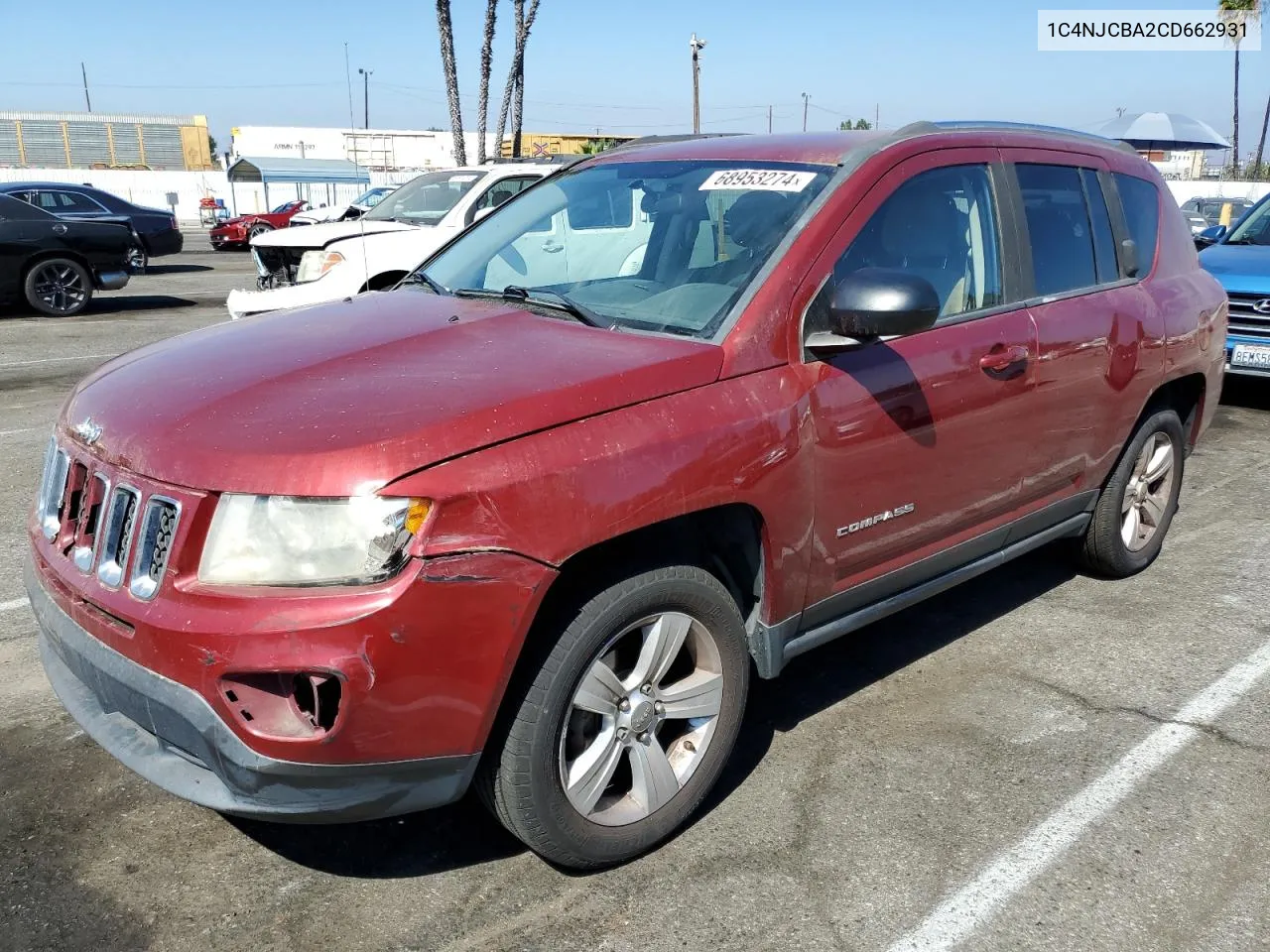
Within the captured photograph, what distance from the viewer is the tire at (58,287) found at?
44.0 feet

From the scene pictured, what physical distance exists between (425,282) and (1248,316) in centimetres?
664

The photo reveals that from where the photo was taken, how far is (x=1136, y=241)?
4406 millimetres

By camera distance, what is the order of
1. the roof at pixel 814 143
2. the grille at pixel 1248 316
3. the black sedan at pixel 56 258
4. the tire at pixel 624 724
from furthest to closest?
the black sedan at pixel 56 258 → the grille at pixel 1248 316 → the roof at pixel 814 143 → the tire at pixel 624 724

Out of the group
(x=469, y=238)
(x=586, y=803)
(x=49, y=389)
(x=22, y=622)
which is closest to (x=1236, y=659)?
(x=586, y=803)

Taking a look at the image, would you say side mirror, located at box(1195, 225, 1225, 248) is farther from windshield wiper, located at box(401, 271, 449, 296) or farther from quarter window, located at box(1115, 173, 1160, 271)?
windshield wiper, located at box(401, 271, 449, 296)

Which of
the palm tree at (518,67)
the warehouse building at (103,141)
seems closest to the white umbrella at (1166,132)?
the palm tree at (518,67)

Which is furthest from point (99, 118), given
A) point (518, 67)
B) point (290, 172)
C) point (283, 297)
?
point (283, 297)

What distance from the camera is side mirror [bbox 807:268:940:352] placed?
2.84m

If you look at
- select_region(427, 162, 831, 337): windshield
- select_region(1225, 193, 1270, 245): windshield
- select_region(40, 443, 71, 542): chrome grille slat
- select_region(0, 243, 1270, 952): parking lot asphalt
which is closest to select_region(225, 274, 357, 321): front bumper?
select_region(0, 243, 1270, 952): parking lot asphalt

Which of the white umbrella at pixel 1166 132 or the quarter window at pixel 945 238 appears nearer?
the quarter window at pixel 945 238

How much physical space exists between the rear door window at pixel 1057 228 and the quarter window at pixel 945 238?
24cm

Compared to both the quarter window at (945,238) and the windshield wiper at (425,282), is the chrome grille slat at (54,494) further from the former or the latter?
the quarter window at (945,238)

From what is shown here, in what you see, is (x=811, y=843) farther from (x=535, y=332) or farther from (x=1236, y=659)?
(x=1236, y=659)

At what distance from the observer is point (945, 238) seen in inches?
139
